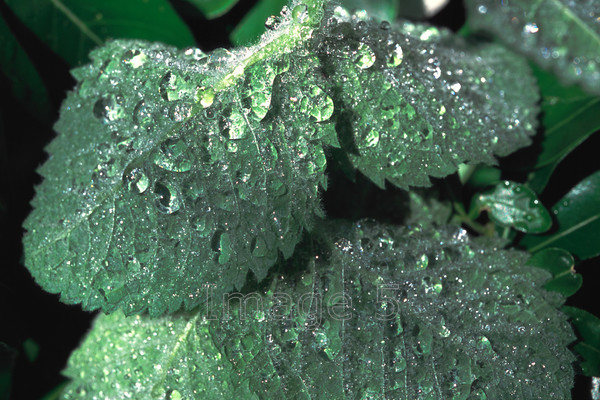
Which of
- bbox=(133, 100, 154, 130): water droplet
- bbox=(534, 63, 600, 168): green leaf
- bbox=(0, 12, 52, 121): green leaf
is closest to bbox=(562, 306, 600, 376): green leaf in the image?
bbox=(534, 63, 600, 168): green leaf

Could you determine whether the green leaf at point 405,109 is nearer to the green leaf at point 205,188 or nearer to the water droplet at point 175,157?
the green leaf at point 205,188

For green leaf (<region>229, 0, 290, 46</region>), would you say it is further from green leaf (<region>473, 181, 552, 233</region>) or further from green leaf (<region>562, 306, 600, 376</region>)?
green leaf (<region>562, 306, 600, 376</region>)

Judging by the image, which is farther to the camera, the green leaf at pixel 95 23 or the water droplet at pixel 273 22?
the green leaf at pixel 95 23

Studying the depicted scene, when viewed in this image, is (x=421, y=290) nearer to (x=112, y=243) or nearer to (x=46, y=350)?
(x=112, y=243)

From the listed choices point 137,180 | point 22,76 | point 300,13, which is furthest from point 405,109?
point 22,76

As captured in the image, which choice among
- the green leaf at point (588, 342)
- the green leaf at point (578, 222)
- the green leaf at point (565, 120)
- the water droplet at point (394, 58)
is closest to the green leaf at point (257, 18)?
the water droplet at point (394, 58)

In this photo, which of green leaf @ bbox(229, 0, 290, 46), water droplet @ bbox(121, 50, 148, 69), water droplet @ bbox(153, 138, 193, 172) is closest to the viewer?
water droplet @ bbox(153, 138, 193, 172)
